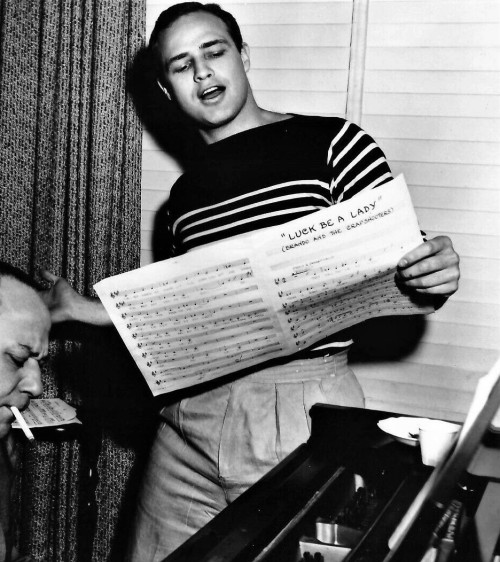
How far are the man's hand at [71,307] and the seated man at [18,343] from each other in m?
0.09

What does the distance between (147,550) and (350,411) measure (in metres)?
0.61

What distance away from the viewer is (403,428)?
3.82 ft

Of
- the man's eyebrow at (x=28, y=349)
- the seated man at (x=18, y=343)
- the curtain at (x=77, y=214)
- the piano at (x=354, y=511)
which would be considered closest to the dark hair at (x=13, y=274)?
the seated man at (x=18, y=343)

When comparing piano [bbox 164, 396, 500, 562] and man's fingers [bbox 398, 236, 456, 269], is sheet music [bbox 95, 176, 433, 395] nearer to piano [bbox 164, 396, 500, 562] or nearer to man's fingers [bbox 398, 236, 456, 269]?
man's fingers [bbox 398, 236, 456, 269]

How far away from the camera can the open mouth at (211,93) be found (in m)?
1.47

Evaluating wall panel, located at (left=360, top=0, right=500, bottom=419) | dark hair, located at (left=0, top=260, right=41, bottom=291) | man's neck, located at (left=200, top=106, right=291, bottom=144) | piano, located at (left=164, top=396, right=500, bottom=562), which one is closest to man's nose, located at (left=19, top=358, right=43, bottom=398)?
dark hair, located at (left=0, top=260, right=41, bottom=291)

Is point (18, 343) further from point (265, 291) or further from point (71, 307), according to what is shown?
point (265, 291)

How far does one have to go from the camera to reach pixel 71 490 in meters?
2.22

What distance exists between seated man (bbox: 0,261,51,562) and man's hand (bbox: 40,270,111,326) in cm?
9

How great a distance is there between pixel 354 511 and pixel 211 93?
3.03 ft

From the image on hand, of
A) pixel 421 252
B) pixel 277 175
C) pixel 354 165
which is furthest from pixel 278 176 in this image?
pixel 421 252

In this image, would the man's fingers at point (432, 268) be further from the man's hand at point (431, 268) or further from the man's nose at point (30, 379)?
the man's nose at point (30, 379)

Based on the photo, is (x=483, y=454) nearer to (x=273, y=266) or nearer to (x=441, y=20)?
(x=273, y=266)

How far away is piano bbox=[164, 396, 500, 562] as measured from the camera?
78 centimetres
